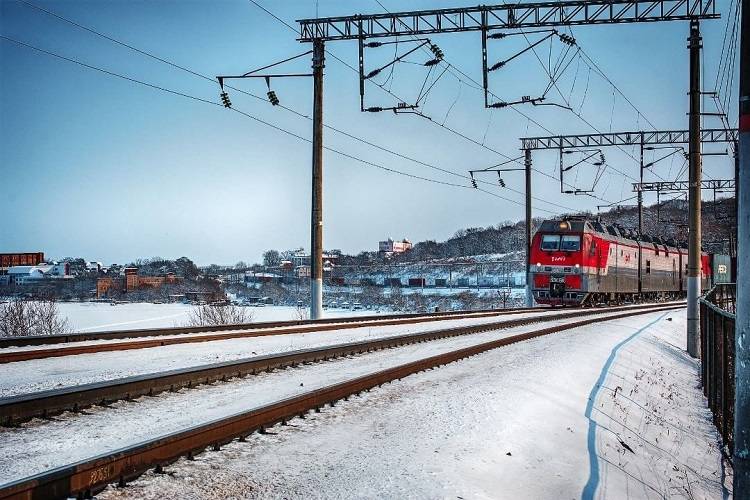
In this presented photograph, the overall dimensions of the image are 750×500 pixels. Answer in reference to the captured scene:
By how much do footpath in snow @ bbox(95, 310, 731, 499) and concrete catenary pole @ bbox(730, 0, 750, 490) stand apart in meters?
1.15

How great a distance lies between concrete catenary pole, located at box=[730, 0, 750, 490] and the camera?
4.25 meters

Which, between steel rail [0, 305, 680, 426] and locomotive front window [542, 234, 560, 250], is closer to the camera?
steel rail [0, 305, 680, 426]

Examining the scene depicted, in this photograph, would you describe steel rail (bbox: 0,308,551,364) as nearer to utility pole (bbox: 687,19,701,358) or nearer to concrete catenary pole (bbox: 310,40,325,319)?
concrete catenary pole (bbox: 310,40,325,319)

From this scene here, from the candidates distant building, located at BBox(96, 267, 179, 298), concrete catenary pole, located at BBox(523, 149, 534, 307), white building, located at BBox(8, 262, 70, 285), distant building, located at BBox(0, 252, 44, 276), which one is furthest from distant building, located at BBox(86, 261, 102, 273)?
concrete catenary pole, located at BBox(523, 149, 534, 307)

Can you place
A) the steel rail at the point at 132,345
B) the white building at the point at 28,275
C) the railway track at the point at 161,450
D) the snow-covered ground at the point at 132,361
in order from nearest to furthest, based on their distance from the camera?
the railway track at the point at 161,450 → the snow-covered ground at the point at 132,361 → the steel rail at the point at 132,345 → the white building at the point at 28,275

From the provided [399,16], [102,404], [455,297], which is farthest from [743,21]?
[455,297]

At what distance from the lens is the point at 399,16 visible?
1855cm

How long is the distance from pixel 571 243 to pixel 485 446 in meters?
24.4

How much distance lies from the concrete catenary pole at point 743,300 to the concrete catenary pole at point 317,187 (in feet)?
49.4

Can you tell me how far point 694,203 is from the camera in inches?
626

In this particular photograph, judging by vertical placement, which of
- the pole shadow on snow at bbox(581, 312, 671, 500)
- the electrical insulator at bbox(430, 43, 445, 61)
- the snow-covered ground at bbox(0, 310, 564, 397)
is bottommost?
the pole shadow on snow at bbox(581, 312, 671, 500)

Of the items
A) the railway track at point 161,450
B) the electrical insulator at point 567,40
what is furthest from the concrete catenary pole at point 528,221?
the railway track at point 161,450

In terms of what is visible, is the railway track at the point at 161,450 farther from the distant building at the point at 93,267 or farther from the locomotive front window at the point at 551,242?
the distant building at the point at 93,267

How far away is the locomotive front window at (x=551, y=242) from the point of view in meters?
29.3
